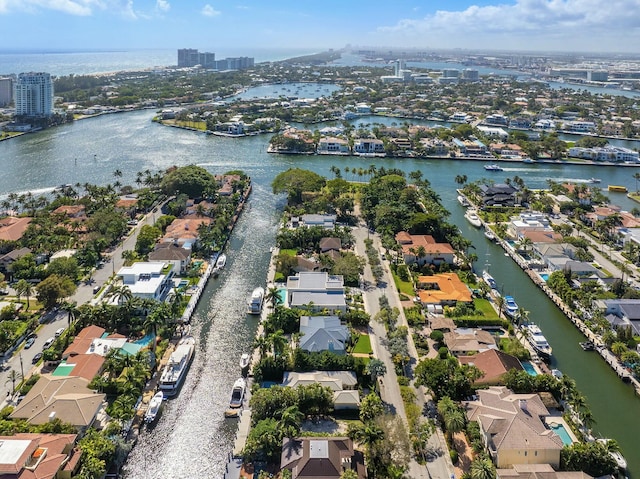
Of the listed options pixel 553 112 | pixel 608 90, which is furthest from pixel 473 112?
pixel 608 90

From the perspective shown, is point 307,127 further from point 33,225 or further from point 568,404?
point 568,404

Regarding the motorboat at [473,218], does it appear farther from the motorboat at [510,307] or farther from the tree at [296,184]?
the motorboat at [510,307]

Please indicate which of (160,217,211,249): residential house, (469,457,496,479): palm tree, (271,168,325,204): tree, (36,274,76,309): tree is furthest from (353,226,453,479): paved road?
(36,274,76,309): tree

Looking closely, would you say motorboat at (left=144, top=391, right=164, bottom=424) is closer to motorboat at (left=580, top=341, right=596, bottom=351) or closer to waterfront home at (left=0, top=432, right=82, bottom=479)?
waterfront home at (left=0, top=432, right=82, bottom=479)

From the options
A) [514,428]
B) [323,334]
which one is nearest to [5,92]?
[323,334]

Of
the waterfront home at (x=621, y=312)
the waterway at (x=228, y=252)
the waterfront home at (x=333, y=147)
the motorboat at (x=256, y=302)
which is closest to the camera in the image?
the waterway at (x=228, y=252)

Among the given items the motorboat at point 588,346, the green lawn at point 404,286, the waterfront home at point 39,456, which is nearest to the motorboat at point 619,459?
→ the motorboat at point 588,346
